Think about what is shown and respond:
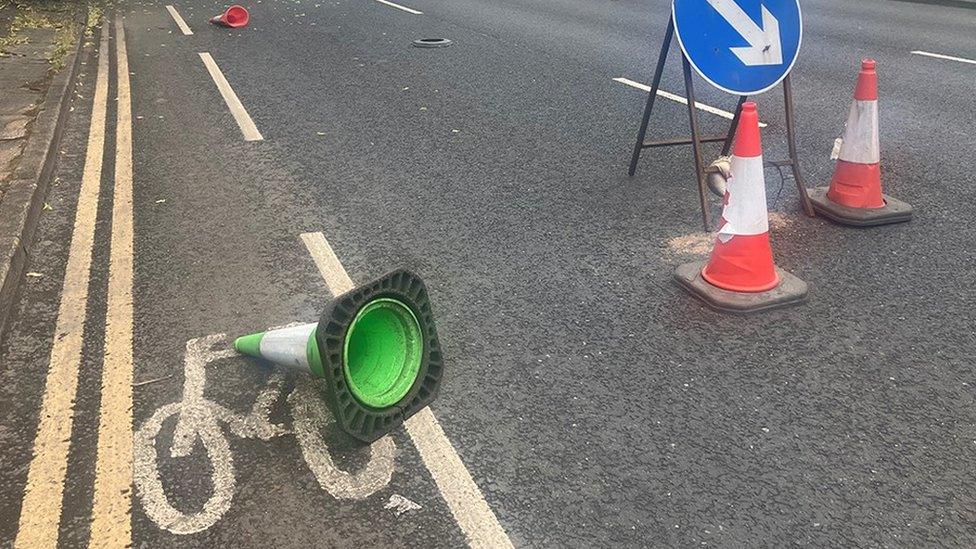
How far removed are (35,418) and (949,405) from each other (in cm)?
369

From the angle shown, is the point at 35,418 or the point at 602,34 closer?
the point at 35,418

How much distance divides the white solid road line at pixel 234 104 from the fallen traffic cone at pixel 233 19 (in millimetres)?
3013

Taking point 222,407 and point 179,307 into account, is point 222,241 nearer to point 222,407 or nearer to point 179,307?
point 179,307

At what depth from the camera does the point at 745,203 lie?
13.0 ft

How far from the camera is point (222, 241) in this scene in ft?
15.6

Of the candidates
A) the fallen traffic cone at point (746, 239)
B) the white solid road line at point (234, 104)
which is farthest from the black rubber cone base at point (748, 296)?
the white solid road line at point (234, 104)

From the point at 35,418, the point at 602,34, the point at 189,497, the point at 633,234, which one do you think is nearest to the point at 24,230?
the point at 35,418

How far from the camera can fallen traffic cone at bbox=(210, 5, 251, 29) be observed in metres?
13.1

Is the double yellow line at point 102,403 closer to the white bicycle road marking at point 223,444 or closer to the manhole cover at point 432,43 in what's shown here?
the white bicycle road marking at point 223,444

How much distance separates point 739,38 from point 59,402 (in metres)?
4.10

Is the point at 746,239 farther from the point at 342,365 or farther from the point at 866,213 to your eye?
the point at 342,365

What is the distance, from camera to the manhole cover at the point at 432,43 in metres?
11.3

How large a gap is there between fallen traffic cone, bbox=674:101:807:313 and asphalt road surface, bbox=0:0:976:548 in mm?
111

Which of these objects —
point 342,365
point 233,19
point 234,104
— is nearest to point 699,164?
point 342,365
